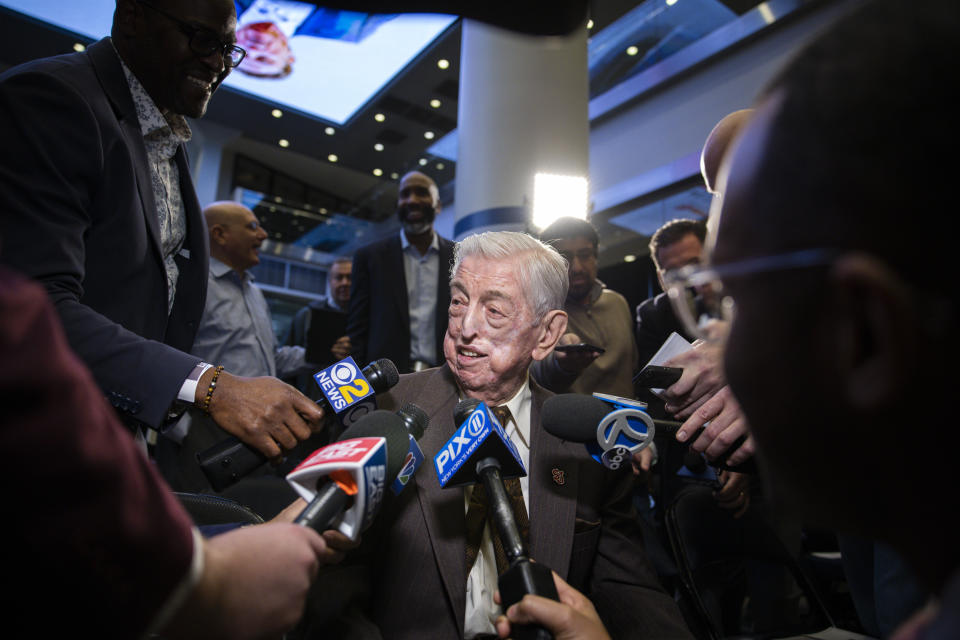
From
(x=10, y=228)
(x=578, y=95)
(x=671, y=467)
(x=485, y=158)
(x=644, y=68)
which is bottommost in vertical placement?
(x=671, y=467)

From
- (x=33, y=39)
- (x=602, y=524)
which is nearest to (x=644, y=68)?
(x=602, y=524)

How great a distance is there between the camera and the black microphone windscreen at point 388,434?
43.1 inches

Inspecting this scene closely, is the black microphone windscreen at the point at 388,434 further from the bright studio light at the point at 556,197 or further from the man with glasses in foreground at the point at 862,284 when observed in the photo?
the bright studio light at the point at 556,197

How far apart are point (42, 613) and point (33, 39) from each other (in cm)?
1352

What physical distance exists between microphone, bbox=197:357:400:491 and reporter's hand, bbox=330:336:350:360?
247cm

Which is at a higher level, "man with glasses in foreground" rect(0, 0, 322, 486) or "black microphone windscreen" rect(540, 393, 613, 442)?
"man with glasses in foreground" rect(0, 0, 322, 486)

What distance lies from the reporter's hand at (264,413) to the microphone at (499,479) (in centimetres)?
33

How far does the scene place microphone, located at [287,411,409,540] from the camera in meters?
0.90

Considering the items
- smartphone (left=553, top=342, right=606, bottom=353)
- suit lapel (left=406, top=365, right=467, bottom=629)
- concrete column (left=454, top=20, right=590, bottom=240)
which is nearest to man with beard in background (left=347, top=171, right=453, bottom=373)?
concrete column (left=454, top=20, right=590, bottom=240)

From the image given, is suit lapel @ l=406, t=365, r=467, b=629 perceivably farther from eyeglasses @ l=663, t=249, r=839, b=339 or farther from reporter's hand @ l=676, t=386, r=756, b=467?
eyeglasses @ l=663, t=249, r=839, b=339

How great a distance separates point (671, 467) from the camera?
3.19 metres

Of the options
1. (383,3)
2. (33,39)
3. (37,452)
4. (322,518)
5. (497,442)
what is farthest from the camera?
(33,39)

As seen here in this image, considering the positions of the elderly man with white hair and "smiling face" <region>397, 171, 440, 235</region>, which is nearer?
the elderly man with white hair

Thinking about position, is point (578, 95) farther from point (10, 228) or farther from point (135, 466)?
point (135, 466)
